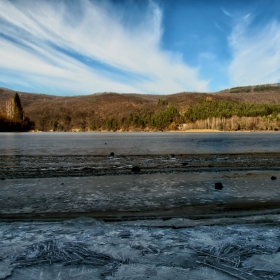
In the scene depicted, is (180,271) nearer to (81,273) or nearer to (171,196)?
(81,273)

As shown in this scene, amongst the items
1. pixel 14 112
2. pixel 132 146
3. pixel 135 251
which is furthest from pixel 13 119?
pixel 135 251

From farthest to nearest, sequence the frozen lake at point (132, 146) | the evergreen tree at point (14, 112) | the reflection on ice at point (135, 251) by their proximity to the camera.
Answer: the evergreen tree at point (14, 112) < the frozen lake at point (132, 146) < the reflection on ice at point (135, 251)

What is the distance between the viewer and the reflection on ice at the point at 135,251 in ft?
16.4

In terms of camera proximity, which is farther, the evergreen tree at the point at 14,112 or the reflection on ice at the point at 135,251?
the evergreen tree at the point at 14,112

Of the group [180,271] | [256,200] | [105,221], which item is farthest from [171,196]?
[180,271]

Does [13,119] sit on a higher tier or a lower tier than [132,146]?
higher

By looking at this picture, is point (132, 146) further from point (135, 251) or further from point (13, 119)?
point (13, 119)

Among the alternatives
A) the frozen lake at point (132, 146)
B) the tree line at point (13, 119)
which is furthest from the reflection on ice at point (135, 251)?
the tree line at point (13, 119)

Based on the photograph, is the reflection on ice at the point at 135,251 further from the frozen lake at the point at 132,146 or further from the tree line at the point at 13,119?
the tree line at the point at 13,119

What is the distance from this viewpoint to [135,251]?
5891 mm

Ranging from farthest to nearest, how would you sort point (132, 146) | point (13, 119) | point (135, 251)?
point (13, 119)
point (132, 146)
point (135, 251)

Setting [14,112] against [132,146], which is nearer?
[132,146]

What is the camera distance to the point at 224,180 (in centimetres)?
1590

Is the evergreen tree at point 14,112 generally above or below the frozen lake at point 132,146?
above
